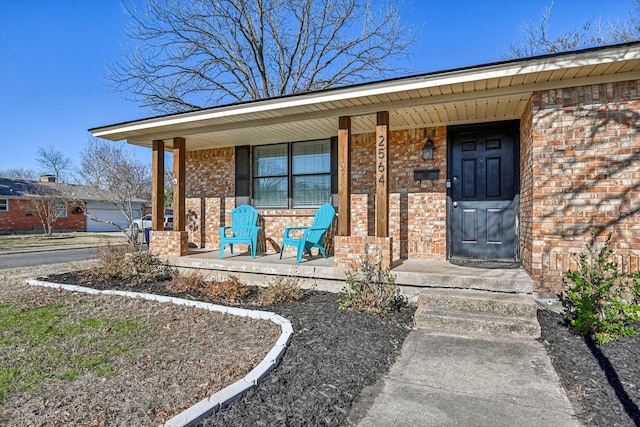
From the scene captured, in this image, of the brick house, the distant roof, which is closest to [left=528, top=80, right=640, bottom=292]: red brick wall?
the brick house

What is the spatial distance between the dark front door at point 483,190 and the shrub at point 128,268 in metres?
4.75

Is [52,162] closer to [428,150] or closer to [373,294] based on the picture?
[428,150]

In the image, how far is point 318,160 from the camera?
7.04 meters

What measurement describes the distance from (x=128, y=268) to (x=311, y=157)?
370 cm

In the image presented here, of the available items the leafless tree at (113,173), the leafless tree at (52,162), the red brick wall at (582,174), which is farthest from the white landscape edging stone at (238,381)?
the leafless tree at (52,162)

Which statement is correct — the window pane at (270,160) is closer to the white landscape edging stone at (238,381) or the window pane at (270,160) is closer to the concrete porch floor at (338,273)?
the concrete porch floor at (338,273)

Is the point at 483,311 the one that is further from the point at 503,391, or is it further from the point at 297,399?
the point at 297,399

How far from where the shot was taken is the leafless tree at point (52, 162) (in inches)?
1399

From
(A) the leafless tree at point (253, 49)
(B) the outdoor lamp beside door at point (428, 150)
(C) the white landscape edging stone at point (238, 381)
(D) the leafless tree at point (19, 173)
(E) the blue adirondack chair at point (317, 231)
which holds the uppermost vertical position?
(A) the leafless tree at point (253, 49)

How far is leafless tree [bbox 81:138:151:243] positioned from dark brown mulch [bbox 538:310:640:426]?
33.7 ft

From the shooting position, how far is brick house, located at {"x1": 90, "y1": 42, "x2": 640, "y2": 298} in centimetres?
390

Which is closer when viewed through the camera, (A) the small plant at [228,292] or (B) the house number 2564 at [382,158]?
(A) the small plant at [228,292]

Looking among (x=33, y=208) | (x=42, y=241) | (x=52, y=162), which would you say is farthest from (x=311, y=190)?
(x=52, y=162)

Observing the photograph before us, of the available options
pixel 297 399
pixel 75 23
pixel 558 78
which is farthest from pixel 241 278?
pixel 75 23
